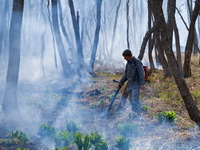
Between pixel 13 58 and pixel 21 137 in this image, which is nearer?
pixel 21 137

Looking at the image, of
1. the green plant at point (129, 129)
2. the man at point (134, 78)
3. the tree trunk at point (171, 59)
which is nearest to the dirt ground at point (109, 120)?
the green plant at point (129, 129)

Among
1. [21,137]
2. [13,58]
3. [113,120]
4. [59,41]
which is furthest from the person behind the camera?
[59,41]

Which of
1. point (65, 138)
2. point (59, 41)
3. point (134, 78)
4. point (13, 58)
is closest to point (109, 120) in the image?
point (134, 78)

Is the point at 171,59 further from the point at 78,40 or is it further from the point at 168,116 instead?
the point at 78,40

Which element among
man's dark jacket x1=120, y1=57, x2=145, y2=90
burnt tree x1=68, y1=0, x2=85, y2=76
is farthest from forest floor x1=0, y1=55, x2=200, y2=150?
burnt tree x1=68, y1=0, x2=85, y2=76

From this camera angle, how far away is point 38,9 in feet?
105

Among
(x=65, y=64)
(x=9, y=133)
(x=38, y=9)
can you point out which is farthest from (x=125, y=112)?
(x=38, y=9)

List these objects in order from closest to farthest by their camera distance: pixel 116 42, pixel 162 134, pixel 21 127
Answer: pixel 162 134
pixel 21 127
pixel 116 42

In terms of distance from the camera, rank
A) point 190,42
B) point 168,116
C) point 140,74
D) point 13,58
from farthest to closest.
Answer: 1. point 190,42
2. point 140,74
3. point 13,58
4. point 168,116

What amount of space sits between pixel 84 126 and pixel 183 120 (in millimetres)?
2007

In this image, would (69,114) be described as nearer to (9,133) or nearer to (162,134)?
(9,133)

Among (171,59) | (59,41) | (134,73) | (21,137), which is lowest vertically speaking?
(21,137)

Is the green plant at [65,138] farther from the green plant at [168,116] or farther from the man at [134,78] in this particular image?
the man at [134,78]

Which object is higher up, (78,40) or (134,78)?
(78,40)
